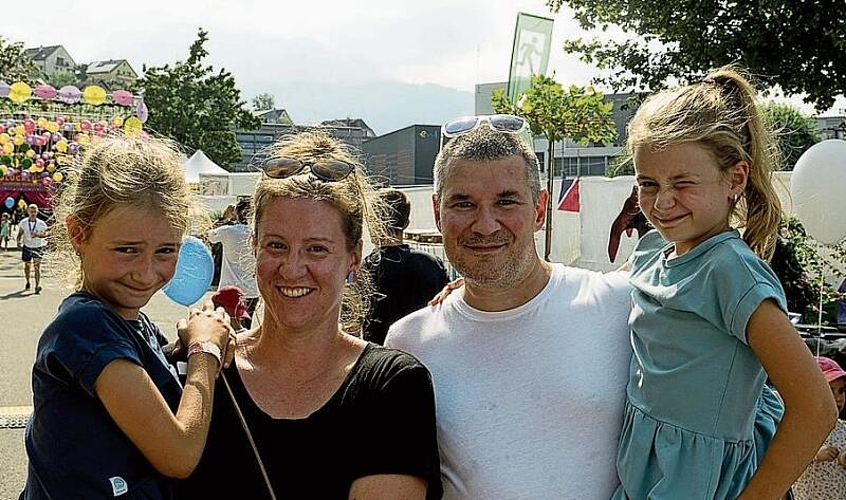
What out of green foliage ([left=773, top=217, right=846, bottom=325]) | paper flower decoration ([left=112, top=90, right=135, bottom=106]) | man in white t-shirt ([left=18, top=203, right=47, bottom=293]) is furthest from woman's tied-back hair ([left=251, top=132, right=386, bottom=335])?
paper flower decoration ([left=112, top=90, right=135, bottom=106])

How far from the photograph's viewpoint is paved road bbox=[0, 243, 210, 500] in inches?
220

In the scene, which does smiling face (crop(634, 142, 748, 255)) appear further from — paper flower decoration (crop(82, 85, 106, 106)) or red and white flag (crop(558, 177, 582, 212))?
paper flower decoration (crop(82, 85, 106, 106))

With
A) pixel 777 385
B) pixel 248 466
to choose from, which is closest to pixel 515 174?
pixel 777 385

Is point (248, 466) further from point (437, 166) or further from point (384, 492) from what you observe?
point (437, 166)

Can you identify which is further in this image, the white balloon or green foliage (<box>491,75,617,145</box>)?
green foliage (<box>491,75,617,145</box>)

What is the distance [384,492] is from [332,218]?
0.67 meters

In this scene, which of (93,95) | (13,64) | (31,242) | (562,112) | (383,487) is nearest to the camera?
(383,487)

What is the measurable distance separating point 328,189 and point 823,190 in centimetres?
654

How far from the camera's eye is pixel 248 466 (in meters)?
1.81

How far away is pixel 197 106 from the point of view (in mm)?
43906

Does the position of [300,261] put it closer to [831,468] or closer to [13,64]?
[831,468]

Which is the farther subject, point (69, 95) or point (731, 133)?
point (69, 95)

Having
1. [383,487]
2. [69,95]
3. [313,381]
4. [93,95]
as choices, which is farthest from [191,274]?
[69,95]

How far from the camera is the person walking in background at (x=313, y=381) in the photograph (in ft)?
5.90
